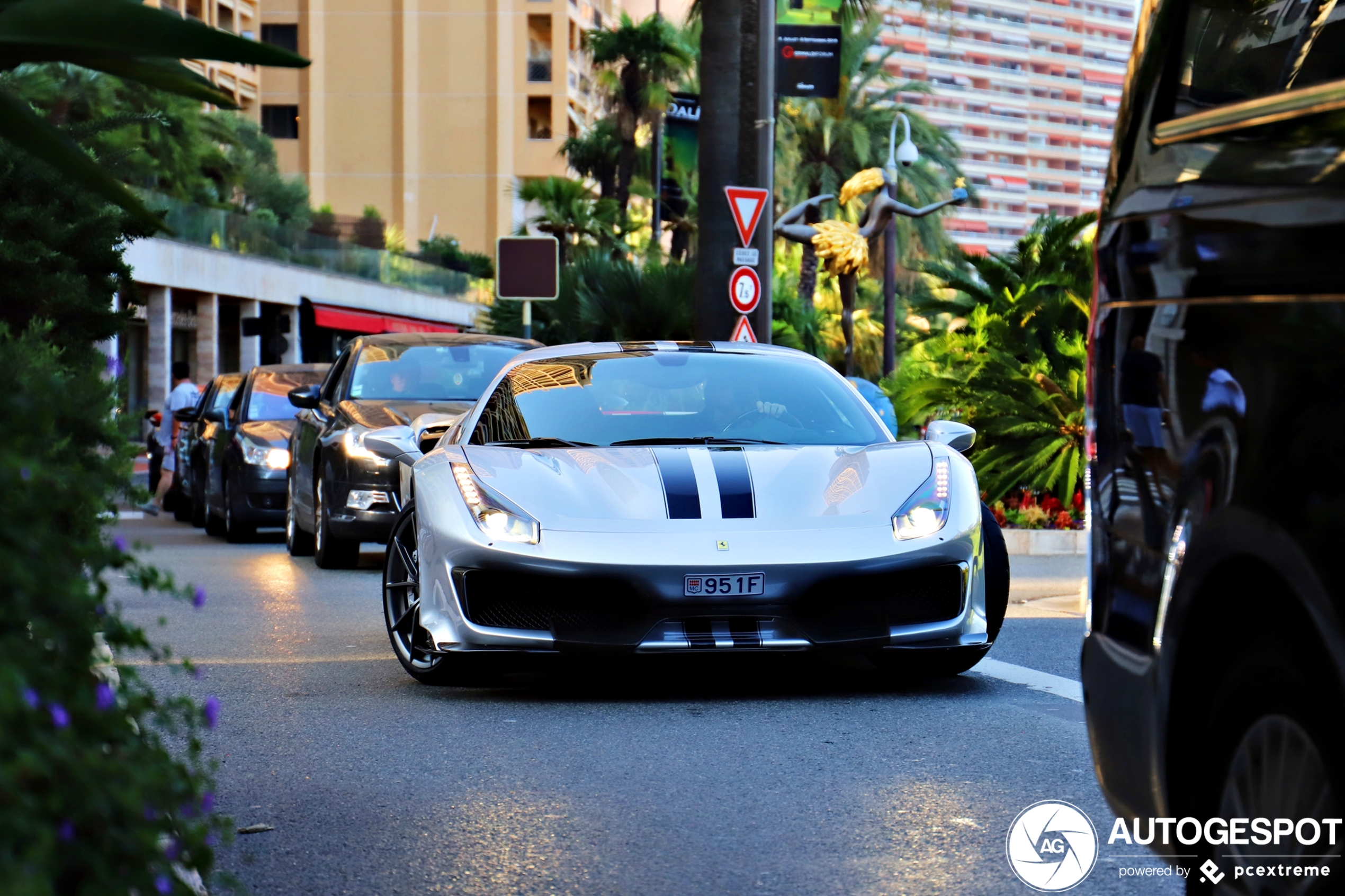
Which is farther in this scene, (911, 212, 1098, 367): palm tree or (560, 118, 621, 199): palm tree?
(560, 118, 621, 199): palm tree

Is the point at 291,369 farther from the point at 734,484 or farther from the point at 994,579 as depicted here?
the point at 994,579

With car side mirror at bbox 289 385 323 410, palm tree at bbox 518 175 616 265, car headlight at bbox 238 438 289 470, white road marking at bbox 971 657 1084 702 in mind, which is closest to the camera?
white road marking at bbox 971 657 1084 702

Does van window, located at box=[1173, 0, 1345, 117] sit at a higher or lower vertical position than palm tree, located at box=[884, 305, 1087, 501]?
higher

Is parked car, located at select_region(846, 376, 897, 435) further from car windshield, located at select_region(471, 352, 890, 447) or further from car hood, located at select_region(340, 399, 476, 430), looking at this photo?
car windshield, located at select_region(471, 352, 890, 447)

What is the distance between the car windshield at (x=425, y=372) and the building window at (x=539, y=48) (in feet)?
254

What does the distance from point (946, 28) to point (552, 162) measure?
2633 inches

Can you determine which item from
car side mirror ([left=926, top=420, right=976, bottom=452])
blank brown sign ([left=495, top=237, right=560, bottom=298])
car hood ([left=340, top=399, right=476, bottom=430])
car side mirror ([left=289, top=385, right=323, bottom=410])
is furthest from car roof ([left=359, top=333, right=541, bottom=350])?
blank brown sign ([left=495, top=237, right=560, bottom=298])

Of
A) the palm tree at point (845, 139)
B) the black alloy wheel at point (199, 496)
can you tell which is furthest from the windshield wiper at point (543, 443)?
the palm tree at point (845, 139)

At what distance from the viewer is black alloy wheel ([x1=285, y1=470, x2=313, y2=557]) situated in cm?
1477

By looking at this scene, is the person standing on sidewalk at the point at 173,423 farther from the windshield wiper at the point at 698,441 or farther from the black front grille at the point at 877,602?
the black front grille at the point at 877,602

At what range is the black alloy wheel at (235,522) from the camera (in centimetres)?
1673

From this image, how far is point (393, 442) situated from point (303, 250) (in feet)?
156

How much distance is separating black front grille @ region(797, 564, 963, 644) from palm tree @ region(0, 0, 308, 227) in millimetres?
3212

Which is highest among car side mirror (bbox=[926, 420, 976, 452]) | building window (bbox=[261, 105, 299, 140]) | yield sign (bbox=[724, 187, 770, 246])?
building window (bbox=[261, 105, 299, 140])
